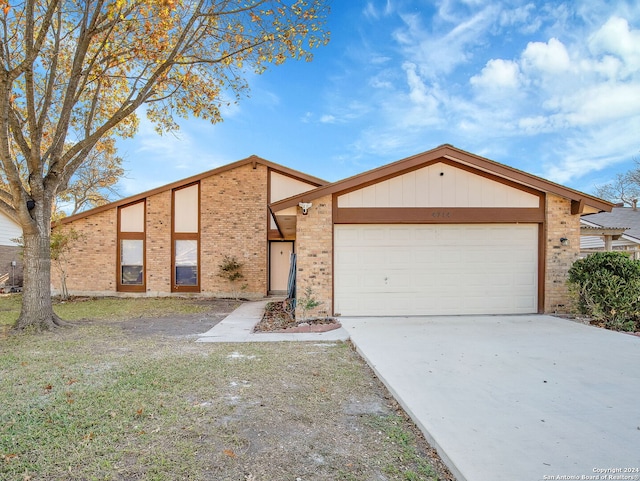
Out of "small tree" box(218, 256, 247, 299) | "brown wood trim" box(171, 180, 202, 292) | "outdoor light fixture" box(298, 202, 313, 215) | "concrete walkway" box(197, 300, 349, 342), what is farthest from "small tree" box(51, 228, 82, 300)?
"outdoor light fixture" box(298, 202, 313, 215)

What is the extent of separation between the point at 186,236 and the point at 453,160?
1060 cm

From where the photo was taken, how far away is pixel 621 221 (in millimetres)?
19359

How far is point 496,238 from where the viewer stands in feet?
28.7

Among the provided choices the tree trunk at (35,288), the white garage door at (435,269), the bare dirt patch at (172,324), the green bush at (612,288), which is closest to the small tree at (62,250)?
the bare dirt patch at (172,324)

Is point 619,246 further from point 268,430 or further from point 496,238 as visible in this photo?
point 268,430

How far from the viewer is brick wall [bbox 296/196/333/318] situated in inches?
328

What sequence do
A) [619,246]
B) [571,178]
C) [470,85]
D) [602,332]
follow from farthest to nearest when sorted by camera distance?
[571,178] → [619,246] → [470,85] → [602,332]

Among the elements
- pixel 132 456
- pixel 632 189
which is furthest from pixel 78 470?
pixel 632 189

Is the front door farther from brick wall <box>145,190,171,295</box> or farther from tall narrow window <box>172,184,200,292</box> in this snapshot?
brick wall <box>145,190,171,295</box>

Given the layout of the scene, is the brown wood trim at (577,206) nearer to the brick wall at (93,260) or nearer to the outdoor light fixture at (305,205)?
the outdoor light fixture at (305,205)

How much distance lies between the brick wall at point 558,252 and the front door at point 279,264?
9460mm

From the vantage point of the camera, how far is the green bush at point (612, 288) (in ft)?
23.9

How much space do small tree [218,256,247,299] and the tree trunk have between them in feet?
21.1

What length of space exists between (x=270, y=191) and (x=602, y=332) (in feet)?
37.4
